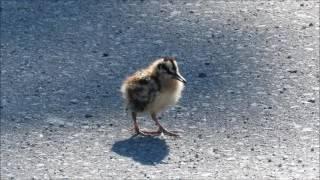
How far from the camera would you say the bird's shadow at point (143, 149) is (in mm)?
7301

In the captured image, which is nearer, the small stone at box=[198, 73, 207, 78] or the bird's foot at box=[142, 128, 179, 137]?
the bird's foot at box=[142, 128, 179, 137]

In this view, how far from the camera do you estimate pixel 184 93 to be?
27.3 feet

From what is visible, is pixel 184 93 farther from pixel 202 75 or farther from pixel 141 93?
pixel 141 93

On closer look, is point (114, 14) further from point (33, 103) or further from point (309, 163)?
point (309, 163)

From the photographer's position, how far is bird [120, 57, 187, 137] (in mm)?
7703

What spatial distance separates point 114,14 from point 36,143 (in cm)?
256

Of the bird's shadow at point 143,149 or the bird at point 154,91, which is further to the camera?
the bird at point 154,91

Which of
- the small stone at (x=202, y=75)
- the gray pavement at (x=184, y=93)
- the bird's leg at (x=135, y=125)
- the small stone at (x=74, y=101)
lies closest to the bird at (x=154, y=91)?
the bird's leg at (x=135, y=125)

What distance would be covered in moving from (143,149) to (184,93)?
101cm

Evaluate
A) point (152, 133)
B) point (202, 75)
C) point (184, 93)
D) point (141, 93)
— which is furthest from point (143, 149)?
point (202, 75)

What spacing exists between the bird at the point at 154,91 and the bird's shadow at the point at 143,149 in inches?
3.4

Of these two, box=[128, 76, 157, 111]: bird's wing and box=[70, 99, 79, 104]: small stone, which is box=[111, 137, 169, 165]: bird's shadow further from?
box=[70, 99, 79, 104]: small stone

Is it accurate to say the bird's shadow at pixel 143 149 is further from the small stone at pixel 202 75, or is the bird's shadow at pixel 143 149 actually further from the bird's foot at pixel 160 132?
the small stone at pixel 202 75

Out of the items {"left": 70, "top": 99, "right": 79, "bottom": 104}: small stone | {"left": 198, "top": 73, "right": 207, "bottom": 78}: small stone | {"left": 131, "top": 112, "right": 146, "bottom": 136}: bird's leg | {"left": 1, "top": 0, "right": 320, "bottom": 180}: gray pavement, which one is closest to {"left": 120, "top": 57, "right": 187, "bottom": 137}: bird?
{"left": 131, "top": 112, "right": 146, "bottom": 136}: bird's leg
